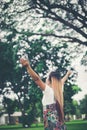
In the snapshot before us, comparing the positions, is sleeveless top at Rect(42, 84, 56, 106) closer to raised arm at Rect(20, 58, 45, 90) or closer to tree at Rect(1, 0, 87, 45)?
raised arm at Rect(20, 58, 45, 90)

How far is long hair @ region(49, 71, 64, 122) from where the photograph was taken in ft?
15.2

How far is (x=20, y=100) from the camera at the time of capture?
62.9 m

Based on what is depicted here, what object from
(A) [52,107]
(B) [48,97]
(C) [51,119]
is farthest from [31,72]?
(C) [51,119]

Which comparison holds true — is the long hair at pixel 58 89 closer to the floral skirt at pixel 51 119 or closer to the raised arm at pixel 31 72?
the floral skirt at pixel 51 119

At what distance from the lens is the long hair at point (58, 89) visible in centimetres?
462

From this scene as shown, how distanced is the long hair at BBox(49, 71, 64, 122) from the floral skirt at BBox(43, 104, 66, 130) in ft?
0.18

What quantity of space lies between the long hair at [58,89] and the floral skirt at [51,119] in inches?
2.2

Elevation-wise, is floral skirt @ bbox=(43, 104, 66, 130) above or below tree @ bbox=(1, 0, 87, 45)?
below

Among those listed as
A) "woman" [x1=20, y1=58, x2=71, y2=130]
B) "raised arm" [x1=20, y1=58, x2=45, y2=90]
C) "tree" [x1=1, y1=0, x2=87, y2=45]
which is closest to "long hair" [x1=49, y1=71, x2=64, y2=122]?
"woman" [x1=20, y1=58, x2=71, y2=130]

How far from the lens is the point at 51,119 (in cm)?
460

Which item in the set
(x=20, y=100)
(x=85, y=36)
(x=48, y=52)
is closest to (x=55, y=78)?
(x=85, y=36)

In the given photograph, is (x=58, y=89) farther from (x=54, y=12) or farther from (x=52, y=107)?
(x=54, y=12)

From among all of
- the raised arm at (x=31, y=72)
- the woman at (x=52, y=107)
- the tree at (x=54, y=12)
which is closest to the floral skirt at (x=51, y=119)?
the woman at (x=52, y=107)

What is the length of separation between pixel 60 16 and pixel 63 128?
19.0 metres
